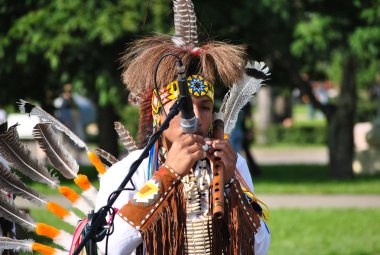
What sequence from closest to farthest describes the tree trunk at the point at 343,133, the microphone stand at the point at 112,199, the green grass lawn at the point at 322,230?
the microphone stand at the point at 112,199, the green grass lawn at the point at 322,230, the tree trunk at the point at 343,133

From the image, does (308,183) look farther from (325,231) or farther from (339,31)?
(325,231)

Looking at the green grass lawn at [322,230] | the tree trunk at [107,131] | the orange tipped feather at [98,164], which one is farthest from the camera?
the tree trunk at [107,131]

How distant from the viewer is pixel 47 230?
411cm

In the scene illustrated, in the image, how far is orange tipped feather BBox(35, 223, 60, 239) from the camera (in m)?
4.08

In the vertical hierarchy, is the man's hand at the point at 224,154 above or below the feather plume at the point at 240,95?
below

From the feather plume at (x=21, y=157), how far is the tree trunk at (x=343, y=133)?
1204 centimetres

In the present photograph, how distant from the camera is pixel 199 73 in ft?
11.5

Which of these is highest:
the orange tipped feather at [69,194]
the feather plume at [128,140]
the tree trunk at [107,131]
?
the feather plume at [128,140]

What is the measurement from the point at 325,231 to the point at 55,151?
6047 millimetres

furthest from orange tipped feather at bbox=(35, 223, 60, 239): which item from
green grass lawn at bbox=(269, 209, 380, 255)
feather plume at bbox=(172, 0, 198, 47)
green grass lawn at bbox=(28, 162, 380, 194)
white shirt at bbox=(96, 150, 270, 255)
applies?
green grass lawn at bbox=(28, 162, 380, 194)

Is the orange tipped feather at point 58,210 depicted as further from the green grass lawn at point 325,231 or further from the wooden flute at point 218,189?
the green grass lawn at point 325,231

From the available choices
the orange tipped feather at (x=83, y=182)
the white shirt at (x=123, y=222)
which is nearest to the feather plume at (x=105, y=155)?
the orange tipped feather at (x=83, y=182)

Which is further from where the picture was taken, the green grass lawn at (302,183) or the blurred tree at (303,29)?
the green grass lawn at (302,183)

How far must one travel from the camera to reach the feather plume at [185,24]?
3609mm
